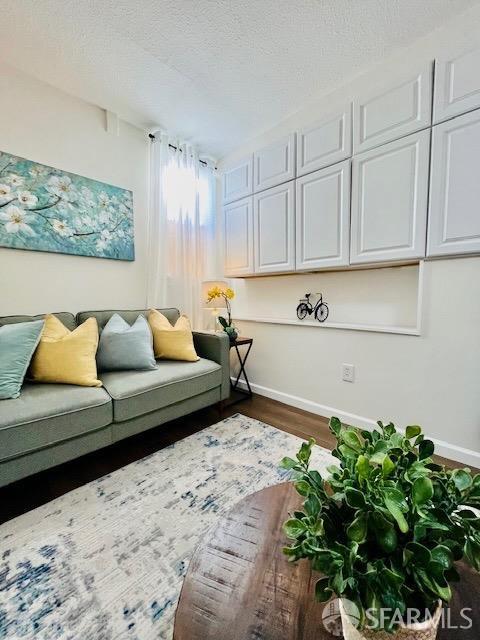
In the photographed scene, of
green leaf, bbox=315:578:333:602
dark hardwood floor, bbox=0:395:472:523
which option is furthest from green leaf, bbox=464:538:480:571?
dark hardwood floor, bbox=0:395:472:523

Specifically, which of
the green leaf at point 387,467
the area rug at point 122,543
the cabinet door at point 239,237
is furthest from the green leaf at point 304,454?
the cabinet door at point 239,237

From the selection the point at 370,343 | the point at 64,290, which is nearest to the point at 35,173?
the point at 64,290

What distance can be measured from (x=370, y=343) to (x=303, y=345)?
0.57m

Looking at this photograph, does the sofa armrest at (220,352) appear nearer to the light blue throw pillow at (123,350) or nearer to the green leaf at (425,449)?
the light blue throw pillow at (123,350)

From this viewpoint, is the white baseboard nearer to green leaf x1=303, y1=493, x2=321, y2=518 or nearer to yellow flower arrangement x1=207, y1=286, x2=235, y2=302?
yellow flower arrangement x1=207, y1=286, x2=235, y2=302

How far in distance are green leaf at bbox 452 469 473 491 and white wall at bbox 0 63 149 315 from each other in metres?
2.51

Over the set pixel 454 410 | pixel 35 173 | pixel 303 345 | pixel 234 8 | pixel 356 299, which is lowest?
pixel 454 410

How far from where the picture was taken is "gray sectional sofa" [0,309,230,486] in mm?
1251

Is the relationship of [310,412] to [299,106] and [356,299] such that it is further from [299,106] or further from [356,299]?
[299,106]

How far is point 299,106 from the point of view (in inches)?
90.4

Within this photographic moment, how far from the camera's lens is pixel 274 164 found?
2.38m

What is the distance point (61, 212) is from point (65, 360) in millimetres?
1245

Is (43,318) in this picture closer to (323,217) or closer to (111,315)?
(111,315)

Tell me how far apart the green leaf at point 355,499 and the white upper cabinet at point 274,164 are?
2.33 metres
